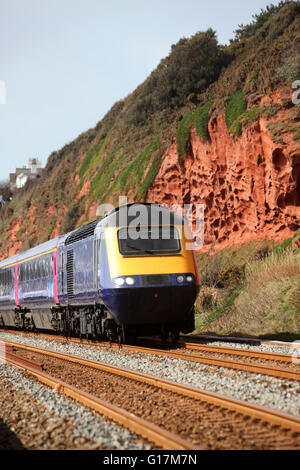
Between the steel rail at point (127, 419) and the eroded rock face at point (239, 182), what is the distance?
14.6 metres

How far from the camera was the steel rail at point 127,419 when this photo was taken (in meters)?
5.06

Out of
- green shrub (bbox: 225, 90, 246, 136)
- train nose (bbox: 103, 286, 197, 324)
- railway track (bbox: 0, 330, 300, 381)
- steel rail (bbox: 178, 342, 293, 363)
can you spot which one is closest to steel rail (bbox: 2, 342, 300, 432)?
railway track (bbox: 0, 330, 300, 381)

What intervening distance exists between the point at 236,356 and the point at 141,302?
2.65 meters

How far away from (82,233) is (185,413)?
955 centimetres

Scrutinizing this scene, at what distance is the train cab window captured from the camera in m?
12.9

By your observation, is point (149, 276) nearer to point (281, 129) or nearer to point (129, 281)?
point (129, 281)

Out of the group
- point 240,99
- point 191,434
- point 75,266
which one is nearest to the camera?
point 191,434

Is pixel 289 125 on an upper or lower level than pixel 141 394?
upper

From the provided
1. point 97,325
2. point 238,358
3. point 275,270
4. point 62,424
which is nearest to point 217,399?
point 62,424

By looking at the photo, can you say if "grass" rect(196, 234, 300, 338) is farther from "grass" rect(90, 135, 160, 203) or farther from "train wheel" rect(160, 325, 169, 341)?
"grass" rect(90, 135, 160, 203)

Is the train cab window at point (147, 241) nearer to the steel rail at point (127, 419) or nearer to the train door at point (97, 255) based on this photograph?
the train door at point (97, 255)

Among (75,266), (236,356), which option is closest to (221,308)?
(75,266)
